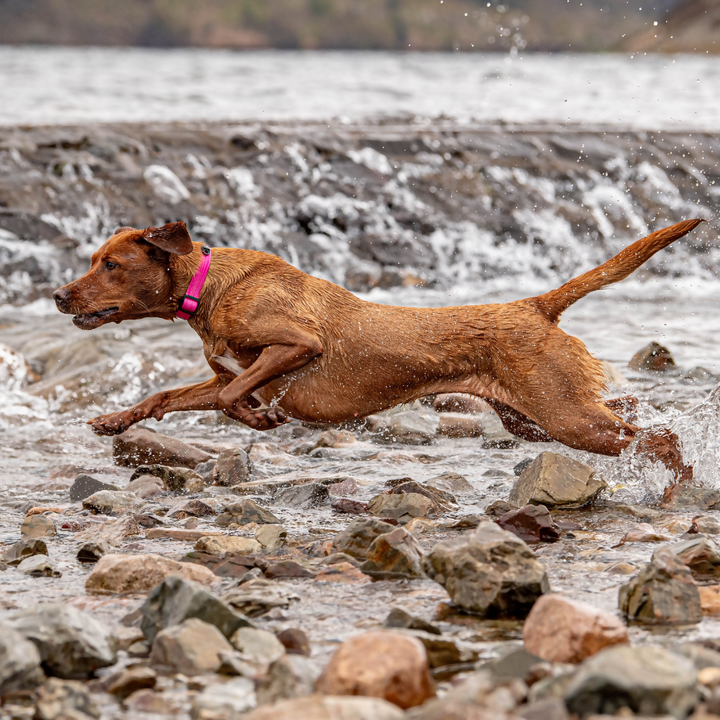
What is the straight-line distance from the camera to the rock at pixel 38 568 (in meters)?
4.39

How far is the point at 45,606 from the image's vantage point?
3361 millimetres

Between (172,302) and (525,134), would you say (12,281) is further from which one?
(525,134)

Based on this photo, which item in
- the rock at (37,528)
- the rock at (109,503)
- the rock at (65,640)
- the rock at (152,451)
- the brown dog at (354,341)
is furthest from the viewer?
the rock at (152,451)

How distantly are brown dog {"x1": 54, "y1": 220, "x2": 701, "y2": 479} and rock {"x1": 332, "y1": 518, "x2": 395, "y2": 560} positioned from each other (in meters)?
1.43

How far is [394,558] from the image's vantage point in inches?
170

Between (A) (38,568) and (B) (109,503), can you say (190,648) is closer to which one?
(A) (38,568)

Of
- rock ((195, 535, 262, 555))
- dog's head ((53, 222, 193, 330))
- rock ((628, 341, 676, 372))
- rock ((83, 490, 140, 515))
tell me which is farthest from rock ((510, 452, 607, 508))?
rock ((628, 341, 676, 372))

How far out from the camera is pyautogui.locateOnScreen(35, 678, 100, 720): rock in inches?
113

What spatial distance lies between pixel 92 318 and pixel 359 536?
7.46ft

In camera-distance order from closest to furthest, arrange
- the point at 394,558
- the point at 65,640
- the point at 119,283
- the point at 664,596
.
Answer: the point at 65,640 < the point at 664,596 < the point at 394,558 < the point at 119,283

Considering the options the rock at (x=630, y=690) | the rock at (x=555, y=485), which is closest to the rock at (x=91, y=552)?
the rock at (x=555, y=485)

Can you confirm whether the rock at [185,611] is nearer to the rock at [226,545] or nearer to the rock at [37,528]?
the rock at [226,545]

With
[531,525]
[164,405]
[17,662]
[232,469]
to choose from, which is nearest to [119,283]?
[164,405]

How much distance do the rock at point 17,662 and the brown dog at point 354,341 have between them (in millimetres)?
2758
